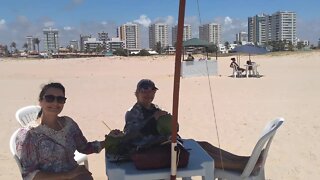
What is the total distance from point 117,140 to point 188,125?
175 inches

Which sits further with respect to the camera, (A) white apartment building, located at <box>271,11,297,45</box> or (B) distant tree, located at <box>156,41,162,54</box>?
(A) white apartment building, located at <box>271,11,297,45</box>

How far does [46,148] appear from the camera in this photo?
272 cm

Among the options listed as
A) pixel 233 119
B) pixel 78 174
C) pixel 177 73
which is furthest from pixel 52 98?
pixel 233 119

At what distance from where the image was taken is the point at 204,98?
420 inches

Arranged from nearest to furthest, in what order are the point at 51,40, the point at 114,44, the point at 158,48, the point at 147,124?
the point at 147,124
the point at 158,48
the point at 114,44
the point at 51,40

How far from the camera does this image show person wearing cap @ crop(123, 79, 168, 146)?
2.74m

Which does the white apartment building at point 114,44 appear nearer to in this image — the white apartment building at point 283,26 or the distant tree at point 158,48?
the distant tree at point 158,48

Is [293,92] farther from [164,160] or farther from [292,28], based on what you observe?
[292,28]

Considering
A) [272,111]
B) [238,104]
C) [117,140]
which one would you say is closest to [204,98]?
[238,104]

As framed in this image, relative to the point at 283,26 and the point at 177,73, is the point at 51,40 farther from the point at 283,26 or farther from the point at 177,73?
the point at 177,73

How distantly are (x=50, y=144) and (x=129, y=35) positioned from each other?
112m

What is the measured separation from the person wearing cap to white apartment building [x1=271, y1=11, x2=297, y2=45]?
87.3 m

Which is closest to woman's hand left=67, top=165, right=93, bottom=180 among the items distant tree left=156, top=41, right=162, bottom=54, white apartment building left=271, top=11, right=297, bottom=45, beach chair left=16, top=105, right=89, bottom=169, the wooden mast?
the wooden mast

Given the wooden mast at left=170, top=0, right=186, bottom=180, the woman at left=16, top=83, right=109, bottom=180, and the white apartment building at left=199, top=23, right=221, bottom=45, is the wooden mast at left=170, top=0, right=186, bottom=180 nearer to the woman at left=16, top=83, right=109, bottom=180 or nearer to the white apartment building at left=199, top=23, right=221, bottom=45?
the woman at left=16, top=83, right=109, bottom=180
